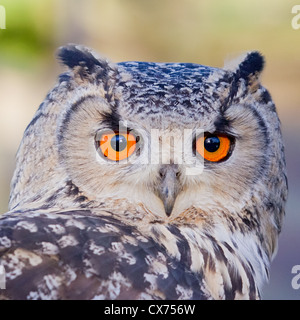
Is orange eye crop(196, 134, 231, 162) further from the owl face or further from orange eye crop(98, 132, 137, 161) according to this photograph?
orange eye crop(98, 132, 137, 161)

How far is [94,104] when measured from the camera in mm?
1420

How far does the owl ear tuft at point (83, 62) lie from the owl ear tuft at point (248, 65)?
1.07ft

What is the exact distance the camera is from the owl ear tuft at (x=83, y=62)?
4.82ft

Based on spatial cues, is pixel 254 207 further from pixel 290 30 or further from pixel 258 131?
pixel 290 30

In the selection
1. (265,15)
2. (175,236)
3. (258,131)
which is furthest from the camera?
(265,15)

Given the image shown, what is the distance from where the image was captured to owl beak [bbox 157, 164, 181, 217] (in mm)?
1350

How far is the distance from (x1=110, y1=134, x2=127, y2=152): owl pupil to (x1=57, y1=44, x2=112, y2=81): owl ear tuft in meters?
0.17

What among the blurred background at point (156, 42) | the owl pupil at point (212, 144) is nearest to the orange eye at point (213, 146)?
the owl pupil at point (212, 144)

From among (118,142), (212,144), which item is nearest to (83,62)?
A: (118,142)

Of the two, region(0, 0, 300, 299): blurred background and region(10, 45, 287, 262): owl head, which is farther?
region(0, 0, 300, 299): blurred background

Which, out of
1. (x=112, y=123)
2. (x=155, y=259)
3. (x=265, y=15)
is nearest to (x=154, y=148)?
(x=112, y=123)

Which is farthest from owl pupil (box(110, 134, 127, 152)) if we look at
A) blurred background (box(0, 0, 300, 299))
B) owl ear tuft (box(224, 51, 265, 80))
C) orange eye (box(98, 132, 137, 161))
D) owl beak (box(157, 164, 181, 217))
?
blurred background (box(0, 0, 300, 299))
